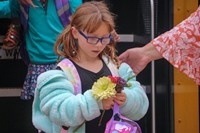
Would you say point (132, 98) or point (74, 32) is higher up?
point (74, 32)

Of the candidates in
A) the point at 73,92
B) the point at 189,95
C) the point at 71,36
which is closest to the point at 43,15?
the point at 71,36

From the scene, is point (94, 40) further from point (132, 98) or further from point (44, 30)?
point (44, 30)

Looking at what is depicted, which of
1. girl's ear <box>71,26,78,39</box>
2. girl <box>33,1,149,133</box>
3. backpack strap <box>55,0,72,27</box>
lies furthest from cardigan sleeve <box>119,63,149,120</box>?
backpack strap <box>55,0,72,27</box>

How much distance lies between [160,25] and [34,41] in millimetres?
884

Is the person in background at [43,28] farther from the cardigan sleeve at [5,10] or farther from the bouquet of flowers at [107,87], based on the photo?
the bouquet of flowers at [107,87]

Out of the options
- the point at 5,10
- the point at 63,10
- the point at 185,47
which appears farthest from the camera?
the point at 5,10

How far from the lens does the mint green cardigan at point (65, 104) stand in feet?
5.25

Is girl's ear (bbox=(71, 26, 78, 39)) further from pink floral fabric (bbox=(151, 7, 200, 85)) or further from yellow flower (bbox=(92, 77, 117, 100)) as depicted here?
pink floral fabric (bbox=(151, 7, 200, 85))

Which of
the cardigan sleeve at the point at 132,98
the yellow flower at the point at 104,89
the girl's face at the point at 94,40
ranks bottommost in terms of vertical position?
the cardigan sleeve at the point at 132,98

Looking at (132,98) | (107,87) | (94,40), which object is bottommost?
(132,98)

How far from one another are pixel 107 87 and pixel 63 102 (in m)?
0.17

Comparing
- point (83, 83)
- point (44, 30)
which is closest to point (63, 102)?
point (83, 83)

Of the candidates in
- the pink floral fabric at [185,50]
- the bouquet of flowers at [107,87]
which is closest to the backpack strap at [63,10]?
the pink floral fabric at [185,50]

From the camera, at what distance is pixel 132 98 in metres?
1.69
